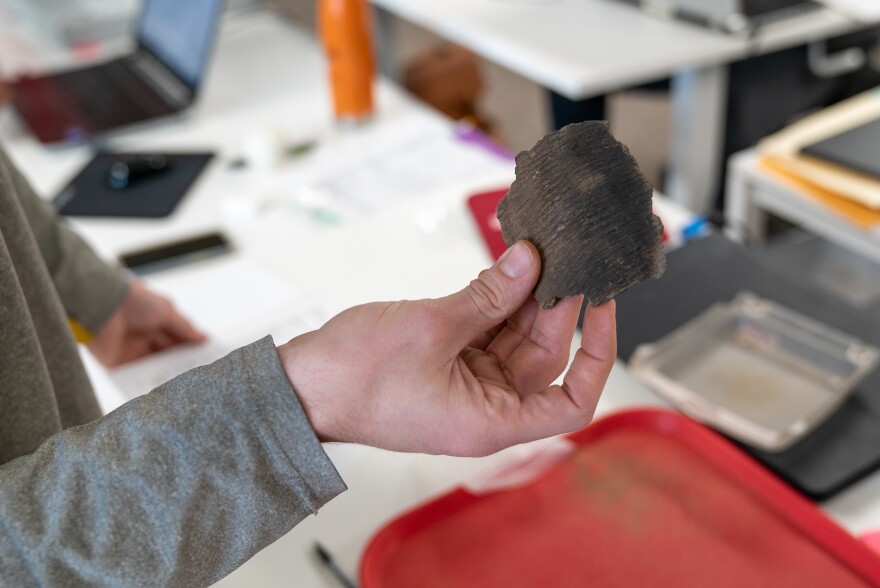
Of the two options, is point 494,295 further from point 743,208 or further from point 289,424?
point 743,208

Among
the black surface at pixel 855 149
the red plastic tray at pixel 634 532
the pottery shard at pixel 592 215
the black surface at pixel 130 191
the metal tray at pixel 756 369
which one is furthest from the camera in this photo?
the black surface at pixel 130 191

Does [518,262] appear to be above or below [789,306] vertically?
above

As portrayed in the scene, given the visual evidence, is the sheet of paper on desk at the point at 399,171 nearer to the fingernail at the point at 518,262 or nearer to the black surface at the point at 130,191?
the black surface at the point at 130,191

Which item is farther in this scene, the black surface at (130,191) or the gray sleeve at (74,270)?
the black surface at (130,191)

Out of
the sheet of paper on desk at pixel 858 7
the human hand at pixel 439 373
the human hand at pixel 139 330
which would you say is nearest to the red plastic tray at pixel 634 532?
the human hand at pixel 439 373

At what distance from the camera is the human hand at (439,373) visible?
444 mm

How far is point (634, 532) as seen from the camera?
625mm

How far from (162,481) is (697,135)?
117 centimetres

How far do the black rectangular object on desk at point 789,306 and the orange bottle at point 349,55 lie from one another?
615mm

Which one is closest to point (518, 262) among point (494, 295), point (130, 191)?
point (494, 295)

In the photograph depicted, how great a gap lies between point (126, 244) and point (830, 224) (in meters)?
0.93

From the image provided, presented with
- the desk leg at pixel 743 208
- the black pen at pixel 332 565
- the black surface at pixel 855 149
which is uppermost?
the black surface at pixel 855 149

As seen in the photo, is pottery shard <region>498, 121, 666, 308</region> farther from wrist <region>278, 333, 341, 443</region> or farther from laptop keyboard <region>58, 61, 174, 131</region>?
laptop keyboard <region>58, 61, 174, 131</region>

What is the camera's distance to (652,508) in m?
0.64
